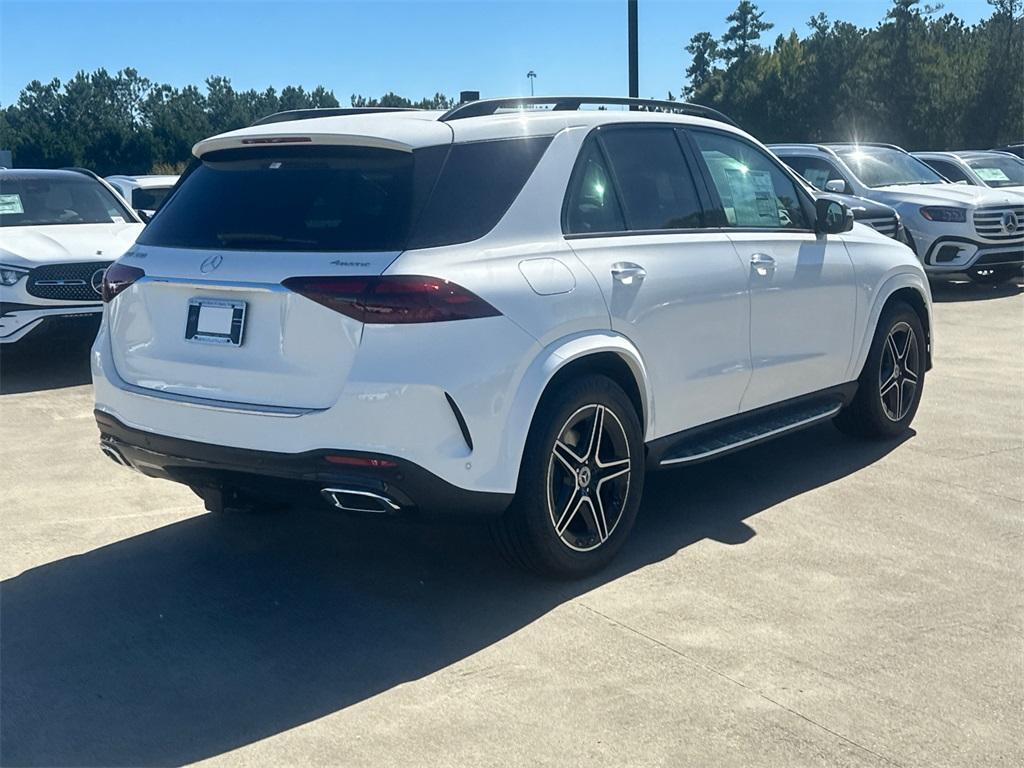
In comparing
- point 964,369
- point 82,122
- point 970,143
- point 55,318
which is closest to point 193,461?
point 55,318

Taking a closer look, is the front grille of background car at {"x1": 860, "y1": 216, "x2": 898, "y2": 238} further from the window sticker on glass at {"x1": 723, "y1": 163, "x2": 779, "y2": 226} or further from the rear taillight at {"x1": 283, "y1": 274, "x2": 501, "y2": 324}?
the rear taillight at {"x1": 283, "y1": 274, "x2": 501, "y2": 324}

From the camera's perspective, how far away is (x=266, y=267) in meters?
4.14

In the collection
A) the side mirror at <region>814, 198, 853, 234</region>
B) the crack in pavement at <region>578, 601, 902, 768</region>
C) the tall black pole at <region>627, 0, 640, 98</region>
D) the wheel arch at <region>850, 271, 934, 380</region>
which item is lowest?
the crack in pavement at <region>578, 601, 902, 768</region>

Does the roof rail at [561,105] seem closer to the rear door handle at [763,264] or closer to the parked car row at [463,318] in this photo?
the parked car row at [463,318]

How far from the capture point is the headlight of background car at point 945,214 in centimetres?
1404

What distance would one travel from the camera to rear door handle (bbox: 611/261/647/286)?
186 inches

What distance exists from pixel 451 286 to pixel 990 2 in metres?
50.8

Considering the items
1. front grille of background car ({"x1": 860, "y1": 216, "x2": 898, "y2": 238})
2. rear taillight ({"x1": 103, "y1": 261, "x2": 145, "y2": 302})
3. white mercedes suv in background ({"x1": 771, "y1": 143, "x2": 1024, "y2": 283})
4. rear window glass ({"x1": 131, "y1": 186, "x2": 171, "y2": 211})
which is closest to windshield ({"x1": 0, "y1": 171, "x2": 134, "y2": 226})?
rear window glass ({"x1": 131, "y1": 186, "x2": 171, "y2": 211})

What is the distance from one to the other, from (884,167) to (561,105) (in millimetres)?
11619

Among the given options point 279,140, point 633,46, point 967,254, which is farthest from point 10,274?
point 967,254

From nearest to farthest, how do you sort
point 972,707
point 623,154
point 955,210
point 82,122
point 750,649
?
1. point 972,707
2. point 750,649
3. point 623,154
4. point 955,210
5. point 82,122

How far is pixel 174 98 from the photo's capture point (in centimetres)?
10156

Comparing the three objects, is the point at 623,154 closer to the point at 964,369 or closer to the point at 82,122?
the point at 964,369

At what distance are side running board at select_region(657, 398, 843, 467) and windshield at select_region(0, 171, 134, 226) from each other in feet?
22.7
